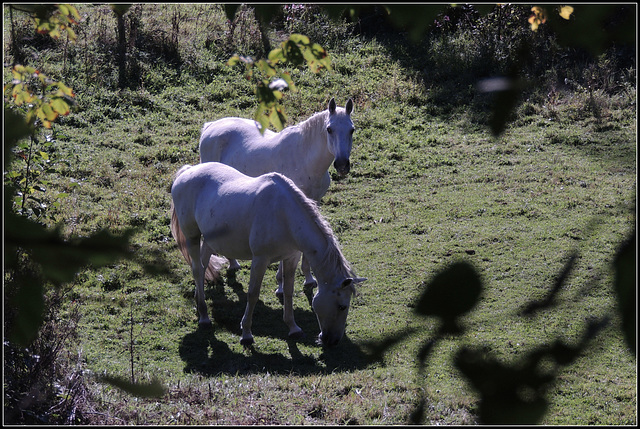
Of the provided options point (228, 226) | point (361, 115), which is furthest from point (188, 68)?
point (228, 226)

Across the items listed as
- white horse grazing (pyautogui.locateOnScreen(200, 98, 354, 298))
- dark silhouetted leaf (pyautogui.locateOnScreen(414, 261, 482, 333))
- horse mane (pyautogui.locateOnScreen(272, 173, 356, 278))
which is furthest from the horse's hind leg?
dark silhouetted leaf (pyautogui.locateOnScreen(414, 261, 482, 333))

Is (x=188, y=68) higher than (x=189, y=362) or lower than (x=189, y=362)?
higher

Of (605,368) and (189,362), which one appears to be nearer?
(605,368)

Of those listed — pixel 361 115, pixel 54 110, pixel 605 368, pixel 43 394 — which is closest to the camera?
pixel 54 110

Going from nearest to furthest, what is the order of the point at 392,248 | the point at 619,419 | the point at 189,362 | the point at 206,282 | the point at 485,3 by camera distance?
the point at 485,3 < the point at 619,419 < the point at 189,362 < the point at 206,282 < the point at 392,248

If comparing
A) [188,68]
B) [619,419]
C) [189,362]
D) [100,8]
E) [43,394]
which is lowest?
[189,362]

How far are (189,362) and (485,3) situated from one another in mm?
4439

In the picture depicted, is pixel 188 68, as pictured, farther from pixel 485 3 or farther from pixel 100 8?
pixel 485 3

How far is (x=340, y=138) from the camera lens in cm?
640

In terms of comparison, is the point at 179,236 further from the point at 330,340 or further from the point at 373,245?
the point at 373,245

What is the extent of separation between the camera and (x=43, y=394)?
3.66 meters

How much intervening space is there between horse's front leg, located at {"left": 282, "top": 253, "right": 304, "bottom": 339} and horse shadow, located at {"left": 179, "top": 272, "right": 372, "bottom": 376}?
9cm

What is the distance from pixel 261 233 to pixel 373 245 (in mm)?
2713

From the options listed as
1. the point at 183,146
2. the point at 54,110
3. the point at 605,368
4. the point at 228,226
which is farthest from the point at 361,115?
the point at 54,110
